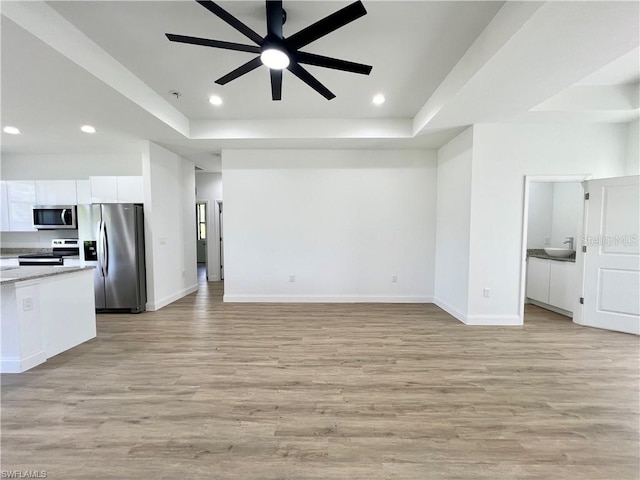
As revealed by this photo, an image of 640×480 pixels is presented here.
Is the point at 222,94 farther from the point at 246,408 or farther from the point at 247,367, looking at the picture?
the point at 246,408

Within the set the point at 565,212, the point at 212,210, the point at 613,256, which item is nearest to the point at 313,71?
the point at 613,256

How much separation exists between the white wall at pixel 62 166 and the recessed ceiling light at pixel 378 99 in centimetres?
459

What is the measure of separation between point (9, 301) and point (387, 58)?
14.1 feet

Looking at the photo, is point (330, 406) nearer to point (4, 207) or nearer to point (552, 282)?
point (552, 282)

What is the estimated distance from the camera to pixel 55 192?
184 inches

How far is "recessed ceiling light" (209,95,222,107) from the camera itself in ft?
11.1

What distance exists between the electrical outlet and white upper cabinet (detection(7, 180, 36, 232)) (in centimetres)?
321

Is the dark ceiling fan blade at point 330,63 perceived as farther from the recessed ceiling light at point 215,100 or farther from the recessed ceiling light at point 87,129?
the recessed ceiling light at point 87,129

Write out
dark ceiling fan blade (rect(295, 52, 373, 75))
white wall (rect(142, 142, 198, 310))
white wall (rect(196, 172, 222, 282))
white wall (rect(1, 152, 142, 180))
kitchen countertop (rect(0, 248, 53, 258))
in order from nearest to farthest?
dark ceiling fan blade (rect(295, 52, 373, 75)), white wall (rect(142, 142, 198, 310)), kitchen countertop (rect(0, 248, 53, 258)), white wall (rect(1, 152, 142, 180)), white wall (rect(196, 172, 222, 282))

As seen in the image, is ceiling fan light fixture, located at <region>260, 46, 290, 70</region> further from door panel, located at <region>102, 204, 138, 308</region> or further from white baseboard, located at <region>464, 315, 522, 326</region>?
white baseboard, located at <region>464, 315, 522, 326</region>

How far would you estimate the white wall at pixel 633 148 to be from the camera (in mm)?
3520

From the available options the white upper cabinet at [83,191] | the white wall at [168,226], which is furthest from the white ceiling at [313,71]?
the white upper cabinet at [83,191]

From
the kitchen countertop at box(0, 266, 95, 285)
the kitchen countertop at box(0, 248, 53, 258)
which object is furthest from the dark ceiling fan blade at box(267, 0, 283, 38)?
the kitchen countertop at box(0, 248, 53, 258)

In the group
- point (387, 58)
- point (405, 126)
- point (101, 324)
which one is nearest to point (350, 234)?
point (405, 126)
